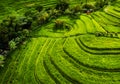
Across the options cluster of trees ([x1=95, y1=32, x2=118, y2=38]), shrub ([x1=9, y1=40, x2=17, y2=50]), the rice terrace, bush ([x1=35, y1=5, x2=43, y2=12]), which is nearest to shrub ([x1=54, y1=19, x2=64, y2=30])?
the rice terrace

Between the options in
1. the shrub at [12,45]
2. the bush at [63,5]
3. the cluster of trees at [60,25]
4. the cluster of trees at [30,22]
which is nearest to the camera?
the shrub at [12,45]

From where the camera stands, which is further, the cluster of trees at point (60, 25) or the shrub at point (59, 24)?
the shrub at point (59, 24)

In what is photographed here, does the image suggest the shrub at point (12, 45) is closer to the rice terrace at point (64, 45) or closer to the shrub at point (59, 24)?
the rice terrace at point (64, 45)

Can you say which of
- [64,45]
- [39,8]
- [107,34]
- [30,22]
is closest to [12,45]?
[30,22]

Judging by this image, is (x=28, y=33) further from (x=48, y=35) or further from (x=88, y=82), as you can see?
(x=88, y=82)

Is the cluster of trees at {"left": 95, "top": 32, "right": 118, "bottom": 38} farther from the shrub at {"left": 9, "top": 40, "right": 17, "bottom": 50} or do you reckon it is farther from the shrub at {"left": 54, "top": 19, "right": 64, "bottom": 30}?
the shrub at {"left": 9, "top": 40, "right": 17, "bottom": 50}

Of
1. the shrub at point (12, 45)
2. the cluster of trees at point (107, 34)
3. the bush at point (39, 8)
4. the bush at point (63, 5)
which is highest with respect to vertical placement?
the bush at point (63, 5)

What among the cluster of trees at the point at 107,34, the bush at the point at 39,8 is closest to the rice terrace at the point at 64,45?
the cluster of trees at the point at 107,34

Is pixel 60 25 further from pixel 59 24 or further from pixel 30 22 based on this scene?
pixel 30 22
